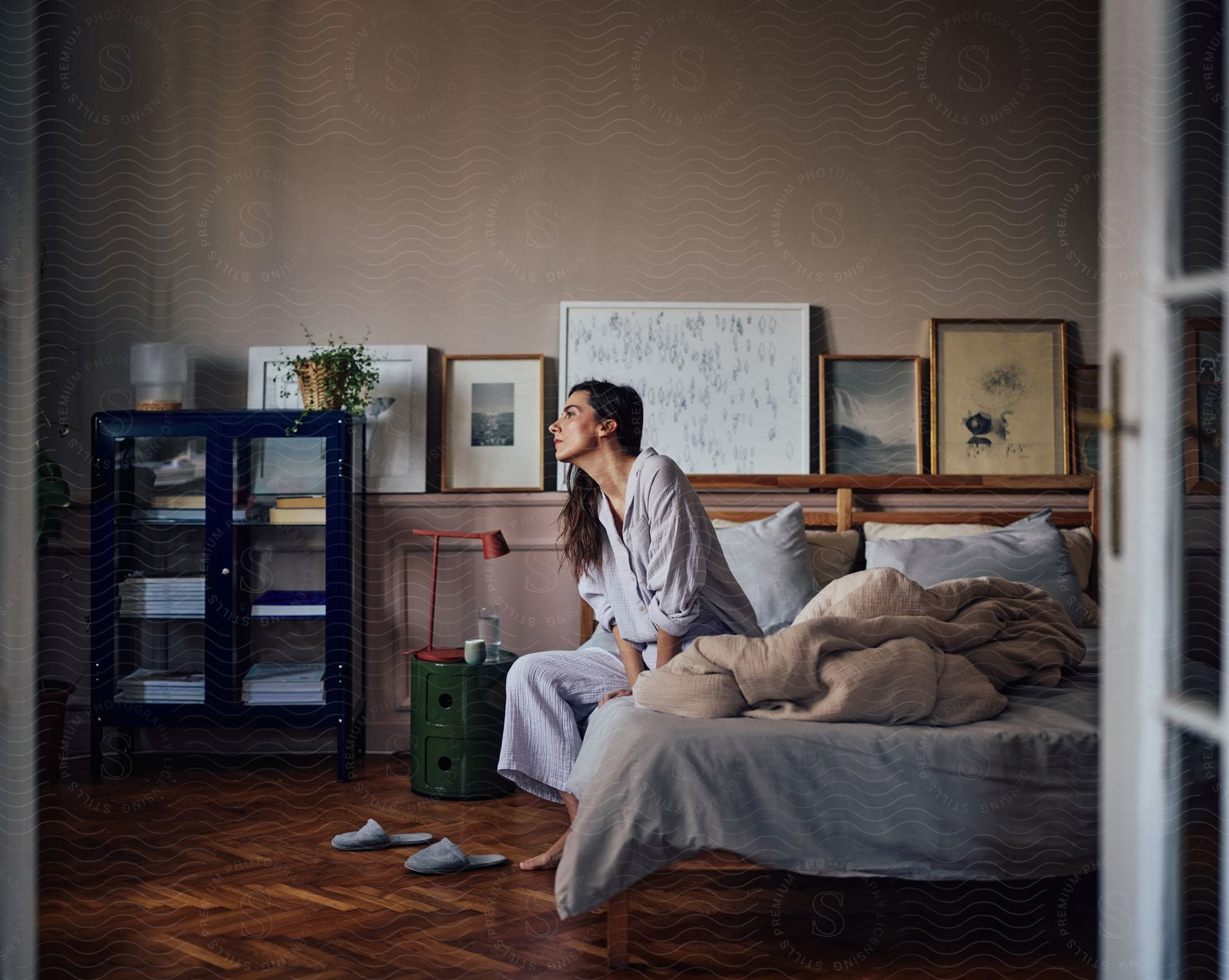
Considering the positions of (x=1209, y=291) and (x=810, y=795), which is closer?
(x=1209, y=291)

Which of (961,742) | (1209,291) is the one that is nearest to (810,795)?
(961,742)

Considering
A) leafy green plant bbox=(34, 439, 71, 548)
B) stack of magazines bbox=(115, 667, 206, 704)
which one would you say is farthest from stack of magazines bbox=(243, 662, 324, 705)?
leafy green plant bbox=(34, 439, 71, 548)

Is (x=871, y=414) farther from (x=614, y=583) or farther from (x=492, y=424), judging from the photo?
(x=614, y=583)

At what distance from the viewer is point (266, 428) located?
125 inches

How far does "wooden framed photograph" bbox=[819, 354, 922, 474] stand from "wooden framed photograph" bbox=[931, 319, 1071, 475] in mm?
77

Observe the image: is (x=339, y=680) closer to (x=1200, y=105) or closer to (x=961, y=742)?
(x=961, y=742)

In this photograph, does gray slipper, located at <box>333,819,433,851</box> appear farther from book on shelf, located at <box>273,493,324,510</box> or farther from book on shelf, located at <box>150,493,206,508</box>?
book on shelf, located at <box>150,493,206,508</box>

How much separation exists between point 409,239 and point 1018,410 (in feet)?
7.02

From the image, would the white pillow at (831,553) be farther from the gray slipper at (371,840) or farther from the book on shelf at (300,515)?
the book on shelf at (300,515)

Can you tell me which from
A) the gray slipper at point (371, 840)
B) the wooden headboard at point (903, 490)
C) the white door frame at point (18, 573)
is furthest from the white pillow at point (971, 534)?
the white door frame at point (18, 573)

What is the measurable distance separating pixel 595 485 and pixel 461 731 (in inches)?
37.0

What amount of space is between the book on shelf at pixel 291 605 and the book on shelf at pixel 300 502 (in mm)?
268

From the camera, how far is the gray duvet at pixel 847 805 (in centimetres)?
170

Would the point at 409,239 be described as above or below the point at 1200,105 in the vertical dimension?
above
